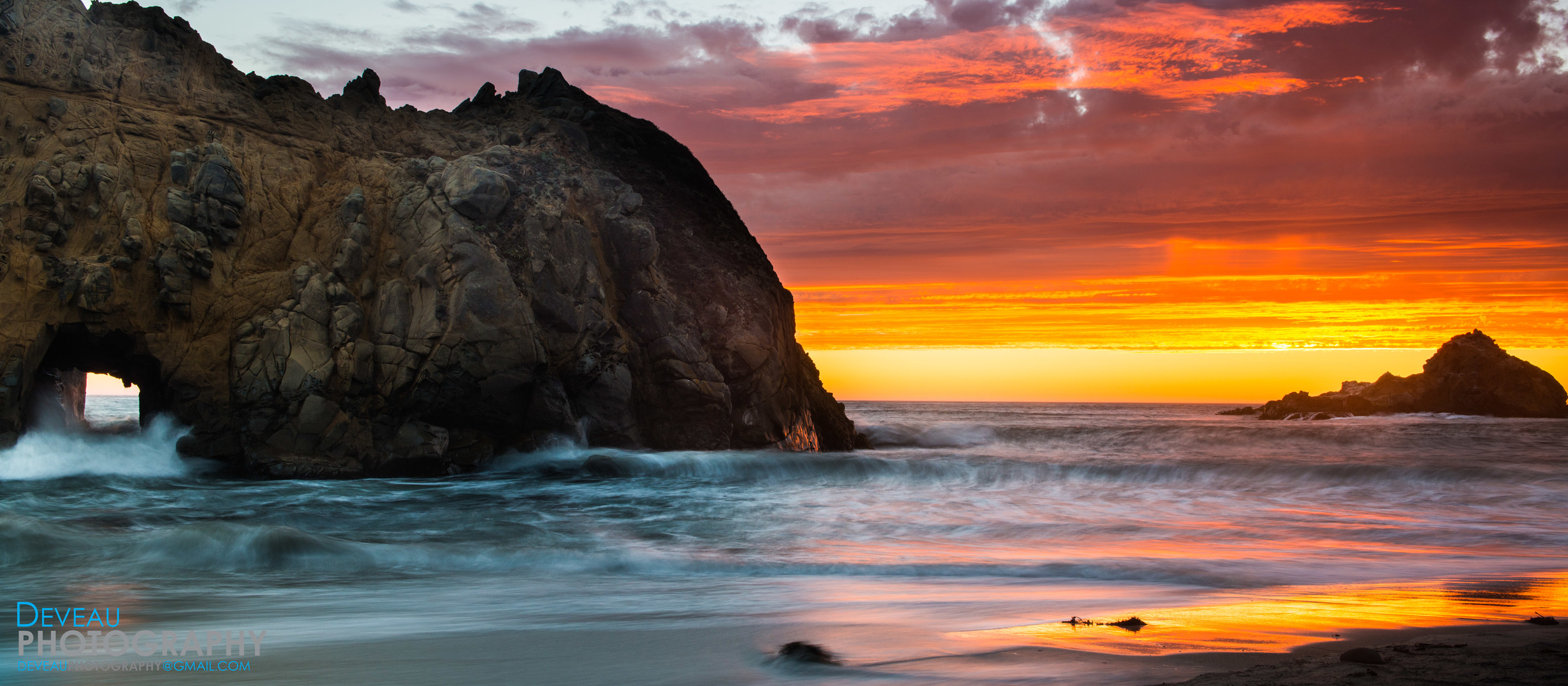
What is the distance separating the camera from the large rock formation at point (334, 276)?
1727 centimetres

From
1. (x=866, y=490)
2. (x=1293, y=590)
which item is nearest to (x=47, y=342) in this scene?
(x=866, y=490)

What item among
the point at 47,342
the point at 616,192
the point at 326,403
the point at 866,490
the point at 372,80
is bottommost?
the point at 866,490

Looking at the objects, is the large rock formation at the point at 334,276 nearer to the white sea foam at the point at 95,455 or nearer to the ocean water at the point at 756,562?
the white sea foam at the point at 95,455

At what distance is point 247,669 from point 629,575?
451 cm

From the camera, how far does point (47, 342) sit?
16516mm

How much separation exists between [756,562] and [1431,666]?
7014 mm

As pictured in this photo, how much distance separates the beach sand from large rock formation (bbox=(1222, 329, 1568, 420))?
172 ft

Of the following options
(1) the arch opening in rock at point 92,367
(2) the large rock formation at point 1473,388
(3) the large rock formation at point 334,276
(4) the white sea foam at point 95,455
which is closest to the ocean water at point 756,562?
(4) the white sea foam at point 95,455

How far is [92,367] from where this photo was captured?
60.2ft

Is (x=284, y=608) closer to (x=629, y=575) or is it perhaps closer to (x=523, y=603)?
(x=523, y=603)

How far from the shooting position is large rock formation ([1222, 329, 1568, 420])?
45625 millimetres

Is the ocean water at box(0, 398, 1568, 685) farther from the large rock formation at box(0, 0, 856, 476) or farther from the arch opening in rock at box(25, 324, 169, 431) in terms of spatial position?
the large rock formation at box(0, 0, 856, 476)

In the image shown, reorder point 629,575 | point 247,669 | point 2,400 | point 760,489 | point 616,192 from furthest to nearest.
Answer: point 616,192
point 760,489
point 2,400
point 629,575
point 247,669

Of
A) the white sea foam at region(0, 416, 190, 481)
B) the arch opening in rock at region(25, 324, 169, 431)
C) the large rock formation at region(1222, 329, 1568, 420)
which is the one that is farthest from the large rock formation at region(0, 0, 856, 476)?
the large rock formation at region(1222, 329, 1568, 420)
